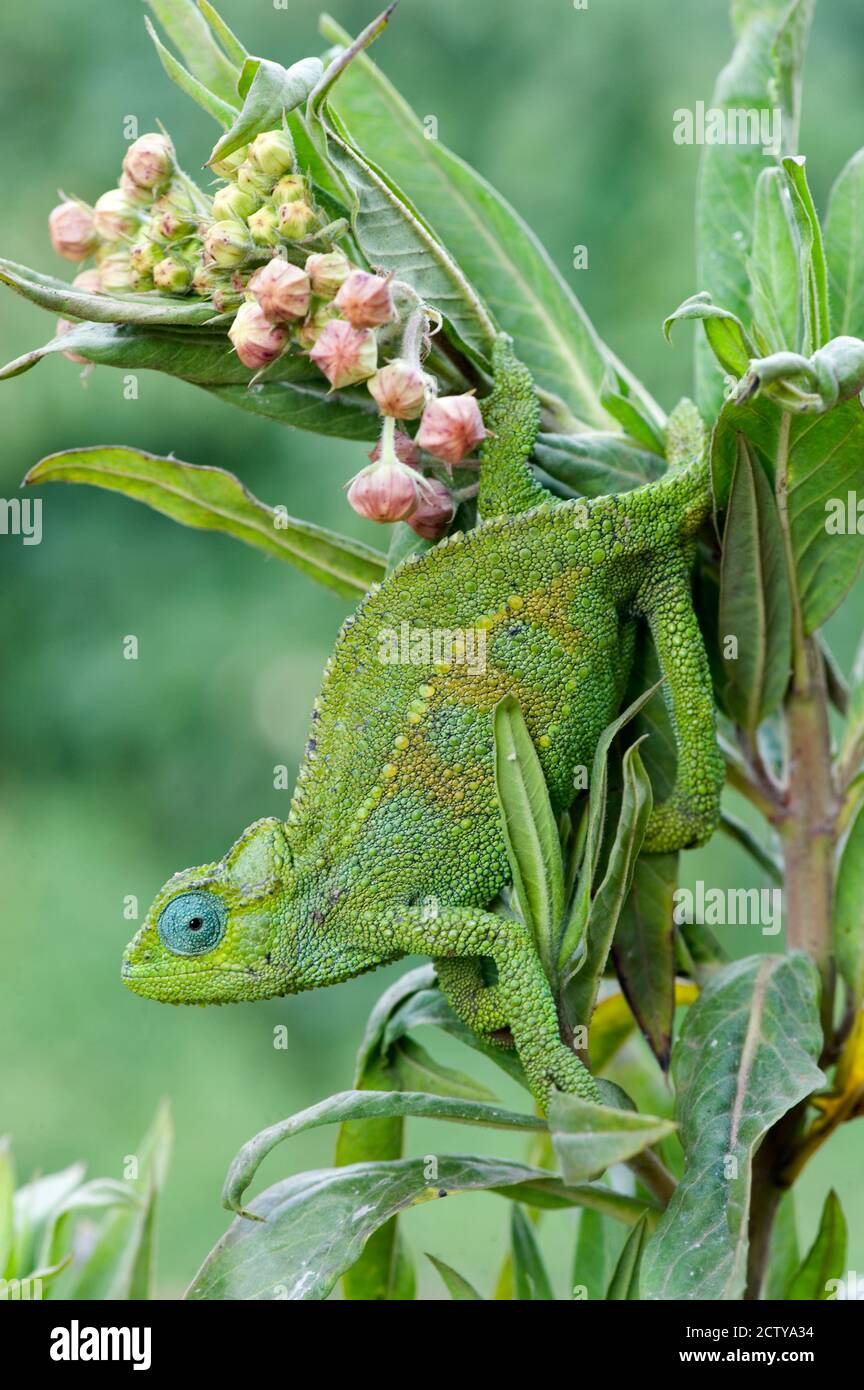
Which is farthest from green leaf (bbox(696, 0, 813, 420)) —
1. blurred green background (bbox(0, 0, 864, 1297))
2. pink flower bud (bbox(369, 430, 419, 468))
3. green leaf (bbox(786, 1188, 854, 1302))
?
blurred green background (bbox(0, 0, 864, 1297))

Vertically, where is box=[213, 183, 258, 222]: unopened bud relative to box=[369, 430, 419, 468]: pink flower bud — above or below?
above

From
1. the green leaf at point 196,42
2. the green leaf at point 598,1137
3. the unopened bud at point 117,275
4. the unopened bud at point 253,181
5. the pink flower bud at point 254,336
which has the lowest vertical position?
the green leaf at point 598,1137

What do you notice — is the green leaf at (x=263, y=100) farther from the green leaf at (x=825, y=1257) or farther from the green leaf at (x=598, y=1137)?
the green leaf at (x=825, y=1257)

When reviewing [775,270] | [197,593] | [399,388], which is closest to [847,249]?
[775,270]

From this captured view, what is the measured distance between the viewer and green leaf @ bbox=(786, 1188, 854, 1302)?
121 centimetres

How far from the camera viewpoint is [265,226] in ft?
2.90

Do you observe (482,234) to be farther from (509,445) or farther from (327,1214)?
(327,1214)

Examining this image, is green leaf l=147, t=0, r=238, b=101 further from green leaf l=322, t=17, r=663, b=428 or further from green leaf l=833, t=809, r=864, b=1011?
green leaf l=833, t=809, r=864, b=1011

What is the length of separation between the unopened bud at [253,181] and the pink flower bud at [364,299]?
93 millimetres

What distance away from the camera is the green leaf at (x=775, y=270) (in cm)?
104

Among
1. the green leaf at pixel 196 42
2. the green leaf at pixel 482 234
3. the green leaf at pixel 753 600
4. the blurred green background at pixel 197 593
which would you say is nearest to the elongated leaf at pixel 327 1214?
the green leaf at pixel 753 600

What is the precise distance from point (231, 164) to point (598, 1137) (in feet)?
2.24

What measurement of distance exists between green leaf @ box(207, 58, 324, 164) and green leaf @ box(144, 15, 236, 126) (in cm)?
13
